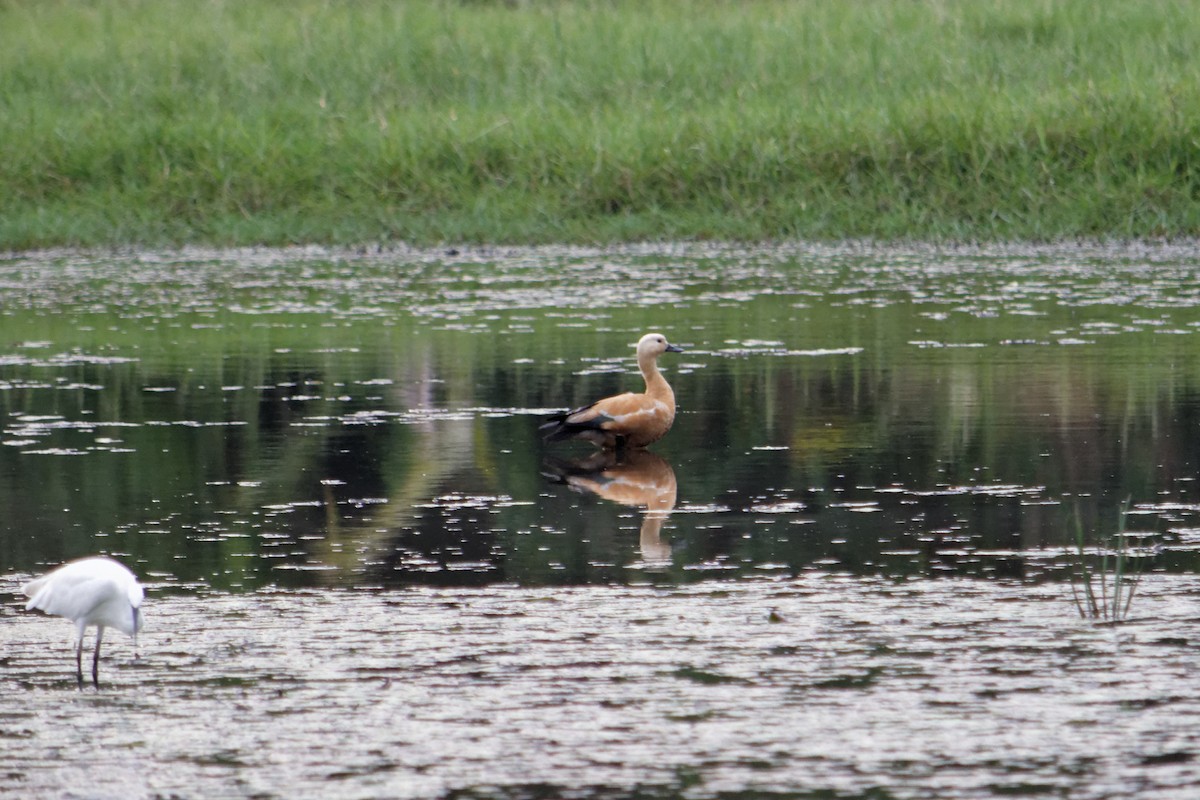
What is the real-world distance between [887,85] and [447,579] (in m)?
13.6

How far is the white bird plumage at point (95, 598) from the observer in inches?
226

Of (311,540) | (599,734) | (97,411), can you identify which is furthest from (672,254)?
(599,734)

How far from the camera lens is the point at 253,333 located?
1348 centimetres

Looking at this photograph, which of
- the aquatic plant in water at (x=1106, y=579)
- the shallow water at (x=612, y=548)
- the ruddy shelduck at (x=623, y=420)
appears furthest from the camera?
the ruddy shelduck at (x=623, y=420)

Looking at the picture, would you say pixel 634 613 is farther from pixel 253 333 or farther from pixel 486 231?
pixel 486 231

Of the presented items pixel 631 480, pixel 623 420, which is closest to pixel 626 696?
pixel 631 480

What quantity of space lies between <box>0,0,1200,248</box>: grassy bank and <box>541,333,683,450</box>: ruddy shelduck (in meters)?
8.26

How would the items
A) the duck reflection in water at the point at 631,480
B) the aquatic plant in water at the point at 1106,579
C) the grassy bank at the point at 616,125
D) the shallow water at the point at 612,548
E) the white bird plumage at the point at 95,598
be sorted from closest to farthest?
the shallow water at the point at 612,548
the white bird plumage at the point at 95,598
the aquatic plant in water at the point at 1106,579
the duck reflection in water at the point at 631,480
the grassy bank at the point at 616,125

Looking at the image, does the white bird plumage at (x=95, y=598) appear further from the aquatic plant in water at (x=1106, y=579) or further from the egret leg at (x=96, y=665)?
the aquatic plant in water at (x=1106, y=579)

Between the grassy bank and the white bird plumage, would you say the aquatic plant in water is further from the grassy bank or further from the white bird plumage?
the grassy bank

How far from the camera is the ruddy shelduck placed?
919 cm

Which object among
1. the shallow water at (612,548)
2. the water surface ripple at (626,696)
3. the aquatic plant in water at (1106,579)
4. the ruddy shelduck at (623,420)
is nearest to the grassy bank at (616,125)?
the shallow water at (612,548)

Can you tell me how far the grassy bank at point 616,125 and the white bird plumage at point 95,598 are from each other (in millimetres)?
12096

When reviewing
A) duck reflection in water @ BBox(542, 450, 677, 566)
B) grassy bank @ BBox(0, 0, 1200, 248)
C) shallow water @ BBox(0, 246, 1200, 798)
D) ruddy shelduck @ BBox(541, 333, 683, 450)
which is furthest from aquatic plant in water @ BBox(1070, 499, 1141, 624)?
grassy bank @ BBox(0, 0, 1200, 248)
